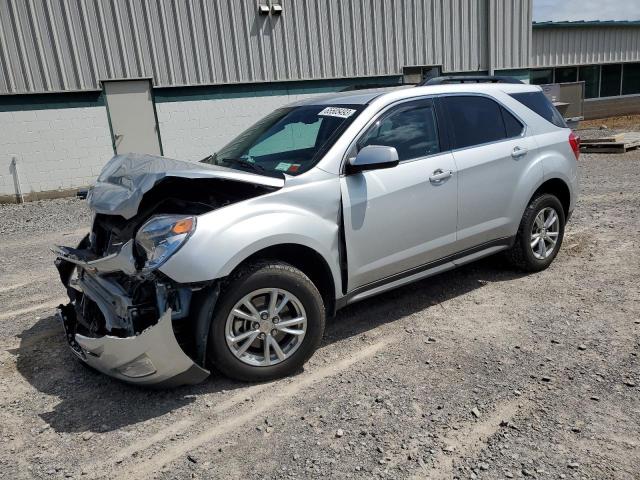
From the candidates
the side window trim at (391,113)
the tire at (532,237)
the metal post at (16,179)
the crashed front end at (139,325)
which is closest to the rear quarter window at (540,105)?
the tire at (532,237)

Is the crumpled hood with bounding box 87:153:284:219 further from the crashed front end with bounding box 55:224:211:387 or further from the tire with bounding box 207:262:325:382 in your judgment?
the tire with bounding box 207:262:325:382

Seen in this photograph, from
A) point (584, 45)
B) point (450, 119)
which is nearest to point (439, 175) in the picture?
point (450, 119)

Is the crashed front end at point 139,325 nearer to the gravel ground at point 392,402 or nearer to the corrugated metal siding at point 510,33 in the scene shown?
the gravel ground at point 392,402

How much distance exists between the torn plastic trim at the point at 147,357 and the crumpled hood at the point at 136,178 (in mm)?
765

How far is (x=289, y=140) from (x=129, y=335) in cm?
195

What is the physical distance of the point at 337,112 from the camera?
158 inches

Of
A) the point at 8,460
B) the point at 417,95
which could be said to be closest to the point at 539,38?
the point at 417,95

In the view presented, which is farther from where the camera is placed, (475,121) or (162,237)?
(475,121)

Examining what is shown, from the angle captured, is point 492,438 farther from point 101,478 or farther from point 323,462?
point 101,478

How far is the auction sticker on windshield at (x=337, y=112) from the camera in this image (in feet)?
12.9

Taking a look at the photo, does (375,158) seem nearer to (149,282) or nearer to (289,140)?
(289,140)

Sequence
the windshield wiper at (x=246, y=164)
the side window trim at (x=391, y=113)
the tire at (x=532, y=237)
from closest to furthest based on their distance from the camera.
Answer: the side window trim at (x=391, y=113), the windshield wiper at (x=246, y=164), the tire at (x=532, y=237)

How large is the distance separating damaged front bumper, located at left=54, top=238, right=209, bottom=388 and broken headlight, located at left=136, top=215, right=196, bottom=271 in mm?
145

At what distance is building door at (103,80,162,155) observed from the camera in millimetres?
11305
